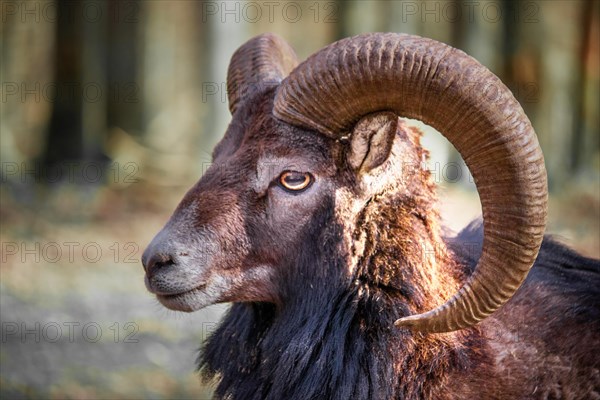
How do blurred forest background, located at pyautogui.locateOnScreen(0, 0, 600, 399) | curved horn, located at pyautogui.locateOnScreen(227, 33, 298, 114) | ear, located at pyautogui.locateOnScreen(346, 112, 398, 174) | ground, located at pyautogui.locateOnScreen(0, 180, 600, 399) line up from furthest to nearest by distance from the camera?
blurred forest background, located at pyautogui.locateOnScreen(0, 0, 600, 399) < ground, located at pyautogui.locateOnScreen(0, 180, 600, 399) < curved horn, located at pyautogui.locateOnScreen(227, 33, 298, 114) < ear, located at pyautogui.locateOnScreen(346, 112, 398, 174)

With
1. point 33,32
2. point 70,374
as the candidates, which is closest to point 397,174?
point 70,374

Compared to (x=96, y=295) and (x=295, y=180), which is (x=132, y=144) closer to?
(x=96, y=295)

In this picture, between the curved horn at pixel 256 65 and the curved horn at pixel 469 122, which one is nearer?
the curved horn at pixel 469 122

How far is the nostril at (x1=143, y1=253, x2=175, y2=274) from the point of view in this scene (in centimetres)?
481

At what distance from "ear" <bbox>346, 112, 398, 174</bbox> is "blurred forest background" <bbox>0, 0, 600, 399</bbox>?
4.53 m

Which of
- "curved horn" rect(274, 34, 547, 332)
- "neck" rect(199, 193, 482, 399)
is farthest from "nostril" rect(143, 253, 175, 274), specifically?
"curved horn" rect(274, 34, 547, 332)

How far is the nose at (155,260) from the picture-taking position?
4.80 m

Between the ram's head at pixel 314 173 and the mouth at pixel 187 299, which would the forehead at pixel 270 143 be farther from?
the mouth at pixel 187 299

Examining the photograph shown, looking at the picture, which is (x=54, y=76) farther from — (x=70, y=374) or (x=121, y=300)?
(x=70, y=374)

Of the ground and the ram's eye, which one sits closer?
the ram's eye

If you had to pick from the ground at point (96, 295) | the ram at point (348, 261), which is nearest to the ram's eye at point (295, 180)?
the ram at point (348, 261)

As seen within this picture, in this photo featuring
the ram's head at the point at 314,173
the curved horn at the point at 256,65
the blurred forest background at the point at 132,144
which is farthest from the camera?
the blurred forest background at the point at 132,144

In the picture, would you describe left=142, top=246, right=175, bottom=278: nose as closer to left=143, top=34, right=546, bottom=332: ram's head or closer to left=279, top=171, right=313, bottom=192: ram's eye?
left=143, top=34, right=546, bottom=332: ram's head

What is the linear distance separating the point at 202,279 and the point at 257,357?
621 millimetres
